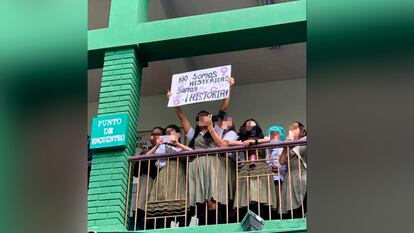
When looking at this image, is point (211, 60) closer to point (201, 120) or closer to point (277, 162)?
point (201, 120)

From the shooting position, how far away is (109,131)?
→ 888 cm

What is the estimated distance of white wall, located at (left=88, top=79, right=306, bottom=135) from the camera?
1223cm

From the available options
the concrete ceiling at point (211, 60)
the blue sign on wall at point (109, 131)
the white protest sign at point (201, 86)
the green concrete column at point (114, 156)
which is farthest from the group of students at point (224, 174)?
the concrete ceiling at point (211, 60)

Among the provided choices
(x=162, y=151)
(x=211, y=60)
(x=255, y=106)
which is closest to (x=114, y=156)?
(x=162, y=151)

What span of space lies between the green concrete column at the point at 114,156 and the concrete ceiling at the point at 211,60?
2.32 metres

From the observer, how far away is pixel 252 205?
8211mm

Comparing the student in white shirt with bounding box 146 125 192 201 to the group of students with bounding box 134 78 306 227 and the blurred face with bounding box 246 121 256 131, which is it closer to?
the group of students with bounding box 134 78 306 227

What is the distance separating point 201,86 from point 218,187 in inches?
42.7

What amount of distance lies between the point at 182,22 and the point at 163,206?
85.2 inches

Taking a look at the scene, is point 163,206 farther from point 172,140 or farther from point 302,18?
point 302,18

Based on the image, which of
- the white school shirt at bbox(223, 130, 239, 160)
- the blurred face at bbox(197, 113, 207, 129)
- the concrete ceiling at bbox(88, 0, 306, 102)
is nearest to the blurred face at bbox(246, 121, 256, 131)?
the white school shirt at bbox(223, 130, 239, 160)

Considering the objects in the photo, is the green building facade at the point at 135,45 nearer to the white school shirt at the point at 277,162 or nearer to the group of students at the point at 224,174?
the group of students at the point at 224,174

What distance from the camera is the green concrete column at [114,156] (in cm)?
838
